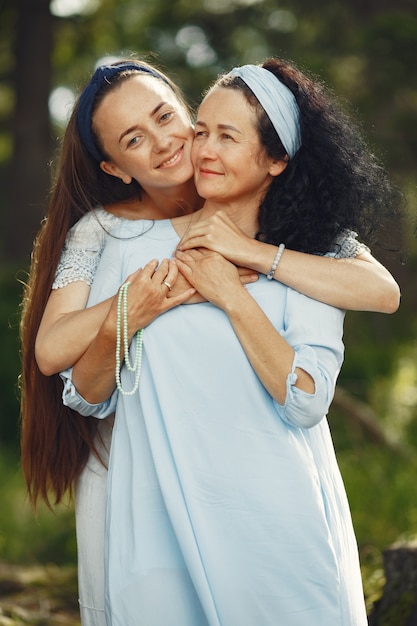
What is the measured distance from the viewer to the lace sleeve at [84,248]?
288 cm

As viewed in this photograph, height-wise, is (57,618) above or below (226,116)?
below

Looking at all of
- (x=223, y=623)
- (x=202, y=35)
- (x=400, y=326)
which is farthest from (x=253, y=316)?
(x=202, y=35)

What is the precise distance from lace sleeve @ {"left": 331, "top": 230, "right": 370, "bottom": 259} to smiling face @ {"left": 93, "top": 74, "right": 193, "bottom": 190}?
52 centimetres

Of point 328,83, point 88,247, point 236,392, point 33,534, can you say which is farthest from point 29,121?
point 236,392

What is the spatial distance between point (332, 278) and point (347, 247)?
178 millimetres

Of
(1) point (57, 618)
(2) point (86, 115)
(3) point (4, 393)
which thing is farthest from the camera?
(3) point (4, 393)

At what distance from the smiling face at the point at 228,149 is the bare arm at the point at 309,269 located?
0.10 meters

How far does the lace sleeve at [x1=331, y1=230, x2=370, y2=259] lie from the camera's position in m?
2.83

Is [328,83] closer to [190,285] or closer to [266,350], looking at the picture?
[190,285]

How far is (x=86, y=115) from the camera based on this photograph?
307 cm

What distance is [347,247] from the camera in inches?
112

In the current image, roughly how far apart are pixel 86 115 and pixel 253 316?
96 centimetres

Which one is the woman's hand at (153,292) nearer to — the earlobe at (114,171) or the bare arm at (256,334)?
the bare arm at (256,334)

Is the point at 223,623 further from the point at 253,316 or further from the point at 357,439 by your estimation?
the point at 357,439
